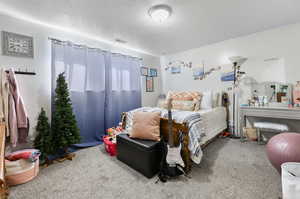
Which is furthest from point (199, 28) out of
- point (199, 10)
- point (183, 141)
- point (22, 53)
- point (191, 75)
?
point (22, 53)

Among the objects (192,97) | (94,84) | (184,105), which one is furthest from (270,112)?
(94,84)

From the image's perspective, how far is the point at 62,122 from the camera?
2148 mm

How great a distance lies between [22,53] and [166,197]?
2.88 m

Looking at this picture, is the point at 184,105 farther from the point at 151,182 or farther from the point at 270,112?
the point at 151,182

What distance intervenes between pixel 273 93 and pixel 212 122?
1.43 m

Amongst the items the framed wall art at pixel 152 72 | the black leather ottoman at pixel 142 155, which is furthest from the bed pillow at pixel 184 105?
the framed wall art at pixel 152 72

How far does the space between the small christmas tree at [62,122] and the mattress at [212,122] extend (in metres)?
2.15

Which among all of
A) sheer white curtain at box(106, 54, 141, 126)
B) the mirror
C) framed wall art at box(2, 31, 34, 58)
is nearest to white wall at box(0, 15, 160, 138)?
framed wall art at box(2, 31, 34, 58)

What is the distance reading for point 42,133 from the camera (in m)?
2.07

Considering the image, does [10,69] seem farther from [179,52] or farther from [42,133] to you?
[179,52]

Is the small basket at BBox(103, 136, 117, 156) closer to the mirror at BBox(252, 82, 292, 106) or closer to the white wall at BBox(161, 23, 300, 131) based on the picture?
the white wall at BBox(161, 23, 300, 131)

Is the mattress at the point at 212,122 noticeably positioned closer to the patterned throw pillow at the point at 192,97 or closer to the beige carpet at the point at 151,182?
the patterned throw pillow at the point at 192,97

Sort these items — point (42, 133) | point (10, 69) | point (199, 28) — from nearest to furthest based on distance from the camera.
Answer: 1. point (10, 69)
2. point (42, 133)
3. point (199, 28)

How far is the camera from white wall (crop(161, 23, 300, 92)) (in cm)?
253
